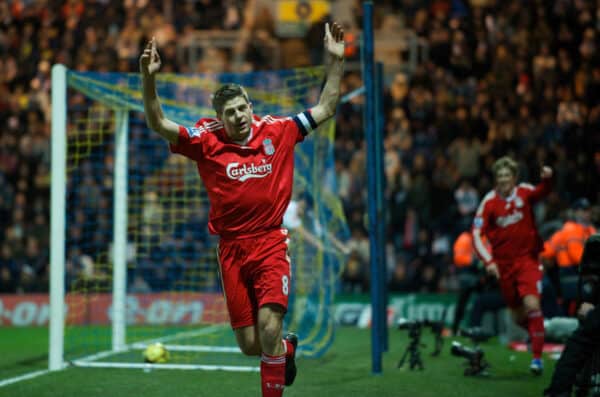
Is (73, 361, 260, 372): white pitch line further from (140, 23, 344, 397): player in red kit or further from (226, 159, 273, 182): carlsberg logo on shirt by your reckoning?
(226, 159, 273, 182): carlsberg logo on shirt

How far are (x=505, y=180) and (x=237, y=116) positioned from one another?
408 centimetres

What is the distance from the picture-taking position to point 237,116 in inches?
239

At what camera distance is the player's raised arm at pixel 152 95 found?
5605mm

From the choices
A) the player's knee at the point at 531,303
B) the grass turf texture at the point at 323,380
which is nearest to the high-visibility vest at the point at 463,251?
the grass turf texture at the point at 323,380

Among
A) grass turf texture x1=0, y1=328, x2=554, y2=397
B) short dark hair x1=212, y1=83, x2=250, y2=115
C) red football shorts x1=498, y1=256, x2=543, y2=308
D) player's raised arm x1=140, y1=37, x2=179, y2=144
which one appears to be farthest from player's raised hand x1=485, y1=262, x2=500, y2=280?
player's raised arm x1=140, y1=37, x2=179, y2=144

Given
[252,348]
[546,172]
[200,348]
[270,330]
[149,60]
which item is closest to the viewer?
[149,60]

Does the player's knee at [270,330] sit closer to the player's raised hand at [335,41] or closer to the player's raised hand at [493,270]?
the player's raised hand at [335,41]

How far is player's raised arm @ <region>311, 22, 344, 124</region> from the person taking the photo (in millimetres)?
6089

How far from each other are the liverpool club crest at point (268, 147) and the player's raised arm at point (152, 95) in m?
0.61

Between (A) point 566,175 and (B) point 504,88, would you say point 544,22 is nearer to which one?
(B) point 504,88

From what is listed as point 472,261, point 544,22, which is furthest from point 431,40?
point 472,261

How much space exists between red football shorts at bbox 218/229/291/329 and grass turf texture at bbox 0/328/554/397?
5.36ft

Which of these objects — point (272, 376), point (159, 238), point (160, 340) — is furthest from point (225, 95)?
point (159, 238)

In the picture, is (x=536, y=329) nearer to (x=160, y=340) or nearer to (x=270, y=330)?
(x=270, y=330)
